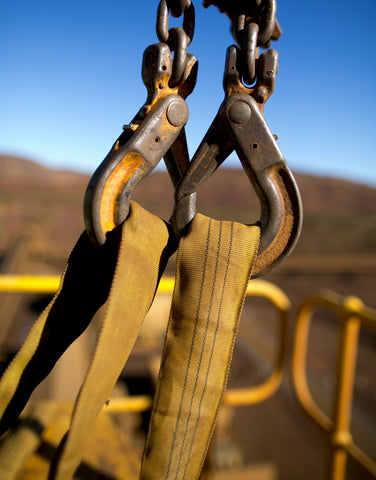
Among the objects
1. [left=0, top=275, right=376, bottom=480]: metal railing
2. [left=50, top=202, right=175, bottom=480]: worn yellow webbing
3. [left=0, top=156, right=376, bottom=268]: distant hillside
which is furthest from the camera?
[left=0, top=156, right=376, bottom=268]: distant hillside

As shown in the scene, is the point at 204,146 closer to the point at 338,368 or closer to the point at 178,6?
the point at 178,6

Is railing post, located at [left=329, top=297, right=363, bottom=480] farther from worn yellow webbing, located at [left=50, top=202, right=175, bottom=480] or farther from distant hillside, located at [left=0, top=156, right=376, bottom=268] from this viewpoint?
distant hillside, located at [left=0, top=156, right=376, bottom=268]

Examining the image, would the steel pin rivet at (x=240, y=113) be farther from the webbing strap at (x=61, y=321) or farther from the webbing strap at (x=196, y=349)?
the webbing strap at (x=61, y=321)

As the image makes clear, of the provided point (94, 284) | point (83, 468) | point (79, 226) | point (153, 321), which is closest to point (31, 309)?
point (153, 321)

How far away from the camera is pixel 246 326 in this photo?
572 centimetres

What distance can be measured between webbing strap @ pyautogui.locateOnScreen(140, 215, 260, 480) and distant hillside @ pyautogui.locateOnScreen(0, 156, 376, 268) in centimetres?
740

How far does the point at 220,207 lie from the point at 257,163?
62.5ft

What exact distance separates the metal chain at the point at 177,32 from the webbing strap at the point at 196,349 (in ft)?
1.08

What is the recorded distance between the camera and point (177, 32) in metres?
0.79

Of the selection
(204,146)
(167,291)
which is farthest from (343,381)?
(204,146)

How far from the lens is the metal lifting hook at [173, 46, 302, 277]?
2.59ft

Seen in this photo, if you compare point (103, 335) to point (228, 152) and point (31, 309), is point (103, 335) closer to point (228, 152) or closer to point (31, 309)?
point (228, 152)

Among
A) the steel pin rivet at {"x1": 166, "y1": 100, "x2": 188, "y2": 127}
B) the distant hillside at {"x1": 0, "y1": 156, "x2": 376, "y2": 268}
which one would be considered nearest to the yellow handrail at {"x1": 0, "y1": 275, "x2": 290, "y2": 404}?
the steel pin rivet at {"x1": 166, "y1": 100, "x2": 188, "y2": 127}

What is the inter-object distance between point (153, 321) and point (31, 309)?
6.22ft
